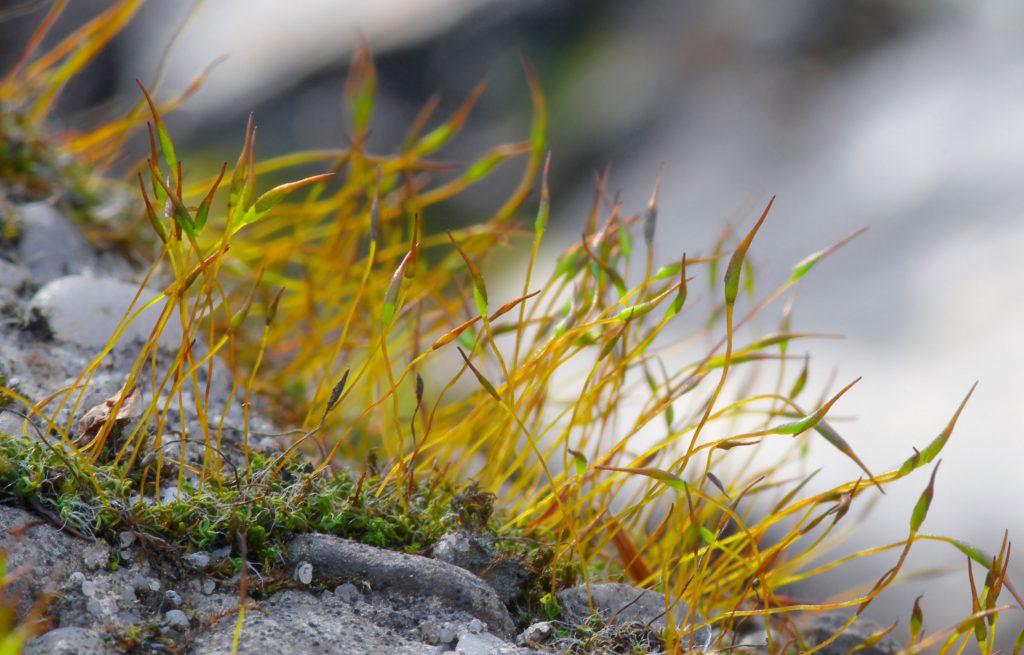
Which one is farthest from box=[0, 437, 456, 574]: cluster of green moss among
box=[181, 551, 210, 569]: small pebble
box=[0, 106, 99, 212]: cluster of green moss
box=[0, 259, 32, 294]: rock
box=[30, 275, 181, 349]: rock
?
box=[0, 106, 99, 212]: cluster of green moss

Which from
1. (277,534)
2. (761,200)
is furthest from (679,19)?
(277,534)

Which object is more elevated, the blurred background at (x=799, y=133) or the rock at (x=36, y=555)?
the blurred background at (x=799, y=133)

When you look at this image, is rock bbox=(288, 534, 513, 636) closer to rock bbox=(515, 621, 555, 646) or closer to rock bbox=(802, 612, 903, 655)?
rock bbox=(515, 621, 555, 646)

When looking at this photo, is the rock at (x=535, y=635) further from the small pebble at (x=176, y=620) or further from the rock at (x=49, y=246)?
the rock at (x=49, y=246)

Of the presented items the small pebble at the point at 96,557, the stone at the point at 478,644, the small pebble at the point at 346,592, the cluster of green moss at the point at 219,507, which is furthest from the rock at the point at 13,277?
the stone at the point at 478,644

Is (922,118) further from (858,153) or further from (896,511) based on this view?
(896,511)

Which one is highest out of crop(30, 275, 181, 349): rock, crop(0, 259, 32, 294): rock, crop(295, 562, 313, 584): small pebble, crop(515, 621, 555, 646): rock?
crop(0, 259, 32, 294): rock
